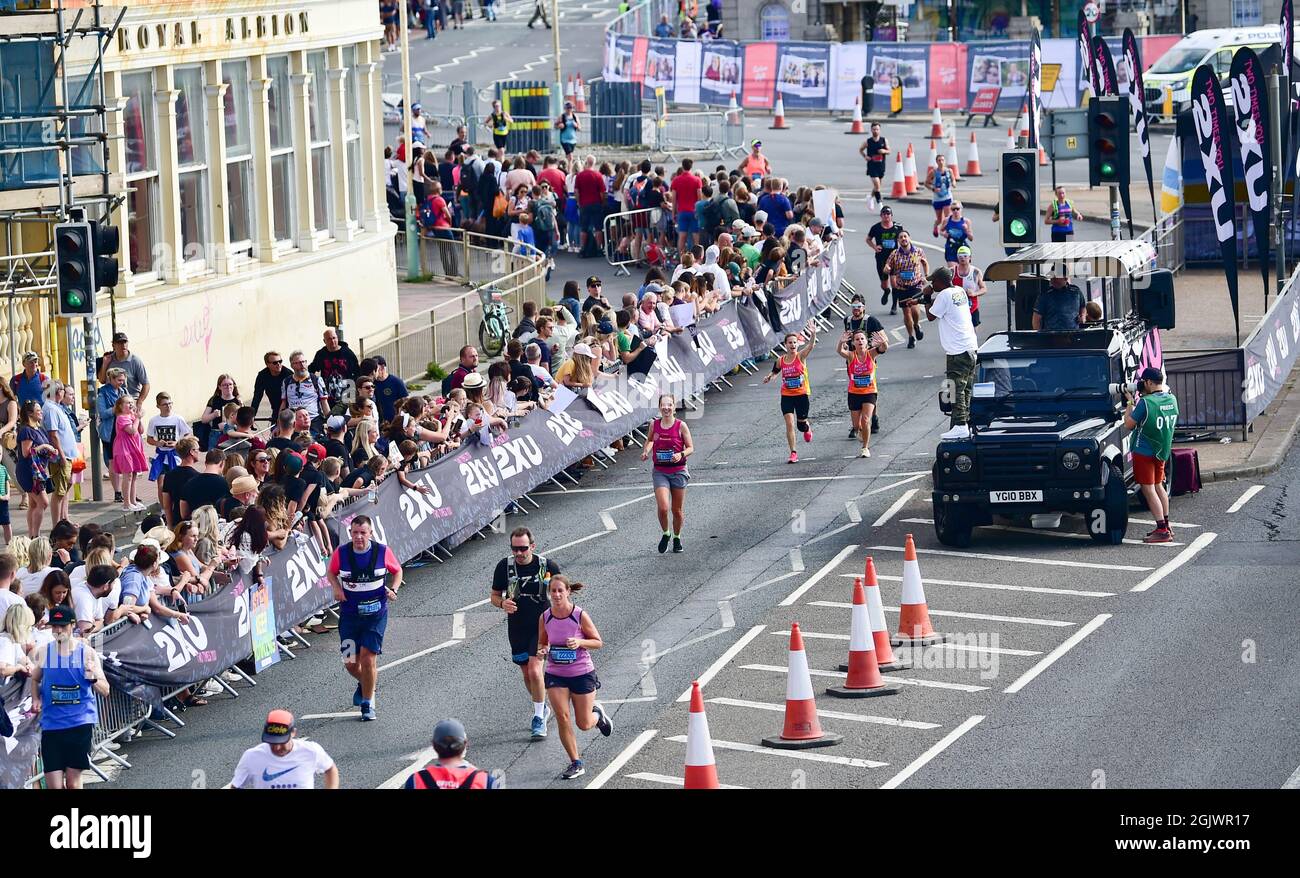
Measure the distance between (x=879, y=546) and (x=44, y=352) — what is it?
11162 millimetres

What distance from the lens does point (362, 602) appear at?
17.5 metres

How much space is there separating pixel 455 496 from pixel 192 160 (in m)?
10.6

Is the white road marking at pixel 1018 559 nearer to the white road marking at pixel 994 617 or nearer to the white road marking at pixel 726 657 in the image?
the white road marking at pixel 994 617

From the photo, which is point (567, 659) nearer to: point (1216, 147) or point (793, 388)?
point (793, 388)

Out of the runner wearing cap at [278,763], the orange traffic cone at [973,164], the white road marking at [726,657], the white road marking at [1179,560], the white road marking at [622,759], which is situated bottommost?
the white road marking at [622,759]

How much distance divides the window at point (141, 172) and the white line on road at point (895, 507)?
37.4 ft

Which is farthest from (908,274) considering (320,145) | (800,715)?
(800,715)

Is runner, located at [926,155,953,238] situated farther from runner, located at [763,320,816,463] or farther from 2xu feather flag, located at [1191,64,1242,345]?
runner, located at [763,320,816,463]

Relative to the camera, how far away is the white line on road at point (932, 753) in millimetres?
15188

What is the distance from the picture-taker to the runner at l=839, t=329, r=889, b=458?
25766mm

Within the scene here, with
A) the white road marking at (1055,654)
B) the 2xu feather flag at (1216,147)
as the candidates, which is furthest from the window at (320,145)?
the white road marking at (1055,654)

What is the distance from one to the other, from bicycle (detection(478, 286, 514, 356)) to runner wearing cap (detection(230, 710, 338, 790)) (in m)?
19.6
